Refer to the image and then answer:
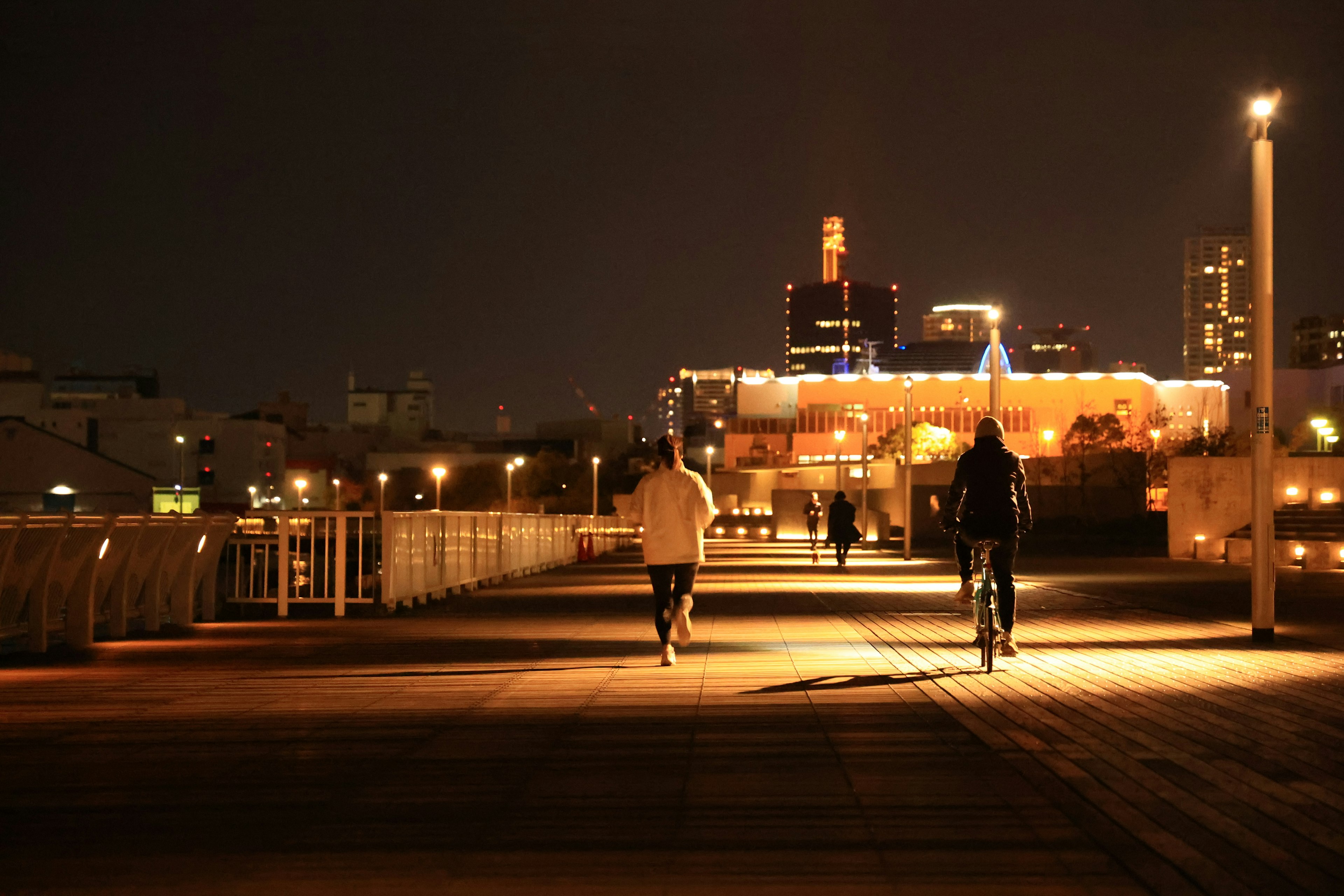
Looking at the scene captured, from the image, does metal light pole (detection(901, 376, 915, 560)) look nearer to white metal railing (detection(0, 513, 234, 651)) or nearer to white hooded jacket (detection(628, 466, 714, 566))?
white metal railing (detection(0, 513, 234, 651))

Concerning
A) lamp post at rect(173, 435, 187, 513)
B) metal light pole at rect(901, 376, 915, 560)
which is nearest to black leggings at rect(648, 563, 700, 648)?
metal light pole at rect(901, 376, 915, 560)

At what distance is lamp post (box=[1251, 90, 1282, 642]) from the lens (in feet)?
44.2

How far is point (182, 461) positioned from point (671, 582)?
124549mm

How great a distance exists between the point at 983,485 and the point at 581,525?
38686 millimetres

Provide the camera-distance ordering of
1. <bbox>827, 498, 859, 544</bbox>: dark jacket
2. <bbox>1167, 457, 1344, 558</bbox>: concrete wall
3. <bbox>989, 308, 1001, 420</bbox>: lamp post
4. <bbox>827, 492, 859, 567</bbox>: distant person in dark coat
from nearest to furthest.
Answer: <bbox>989, 308, 1001, 420</bbox>: lamp post, <bbox>827, 492, 859, 567</bbox>: distant person in dark coat, <bbox>827, 498, 859, 544</bbox>: dark jacket, <bbox>1167, 457, 1344, 558</bbox>: concrete wall

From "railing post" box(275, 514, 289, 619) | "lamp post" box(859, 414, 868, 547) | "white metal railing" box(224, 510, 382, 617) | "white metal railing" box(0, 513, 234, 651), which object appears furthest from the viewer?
"lamp post" box(859, 414, 868, 547)

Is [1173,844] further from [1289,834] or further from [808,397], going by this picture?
[808,397]

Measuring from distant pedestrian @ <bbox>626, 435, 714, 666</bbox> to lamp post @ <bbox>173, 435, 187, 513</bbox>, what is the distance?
11943 cm

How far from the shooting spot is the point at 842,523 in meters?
32.8

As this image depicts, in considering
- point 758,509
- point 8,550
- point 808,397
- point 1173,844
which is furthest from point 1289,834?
point 808,397

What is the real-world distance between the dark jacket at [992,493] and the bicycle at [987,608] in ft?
0.48

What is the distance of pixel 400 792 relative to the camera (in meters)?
6.39

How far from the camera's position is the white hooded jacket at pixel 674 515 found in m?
11.9

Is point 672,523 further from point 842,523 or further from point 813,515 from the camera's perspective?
point 813,515
